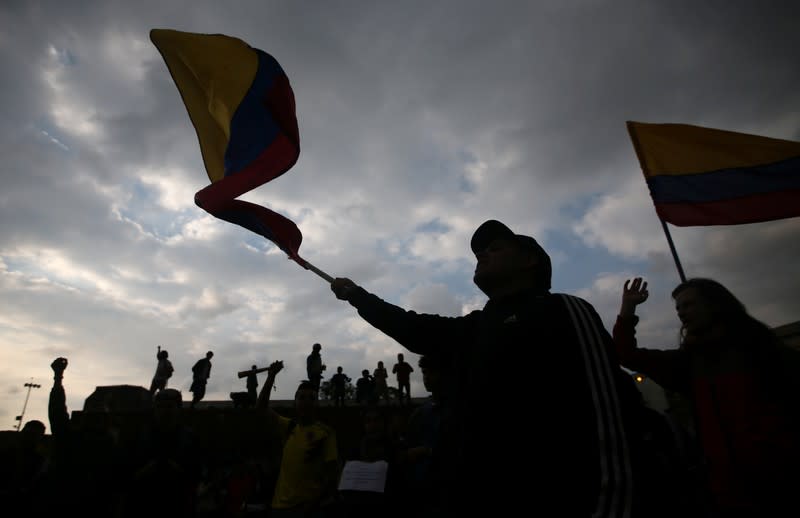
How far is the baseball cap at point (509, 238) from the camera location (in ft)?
7.42

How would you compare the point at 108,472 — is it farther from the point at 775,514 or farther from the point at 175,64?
the point at 775,514

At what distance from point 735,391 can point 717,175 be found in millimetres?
3239

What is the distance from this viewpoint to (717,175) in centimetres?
473

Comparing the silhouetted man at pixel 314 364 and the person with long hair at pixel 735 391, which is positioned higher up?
the silhouetted man at pixel 314 364

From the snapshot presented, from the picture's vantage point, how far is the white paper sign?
4008mm

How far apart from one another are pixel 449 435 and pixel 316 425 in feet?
12.1

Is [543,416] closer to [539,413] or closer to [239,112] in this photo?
[539,413]

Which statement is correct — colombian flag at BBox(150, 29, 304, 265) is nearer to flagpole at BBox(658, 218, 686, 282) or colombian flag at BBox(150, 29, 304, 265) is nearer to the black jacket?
the black jacket

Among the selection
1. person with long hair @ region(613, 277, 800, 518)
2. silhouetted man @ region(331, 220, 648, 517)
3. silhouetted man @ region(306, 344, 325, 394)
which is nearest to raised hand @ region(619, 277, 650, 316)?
person with long hair @ region(613, 277, 800, 518)

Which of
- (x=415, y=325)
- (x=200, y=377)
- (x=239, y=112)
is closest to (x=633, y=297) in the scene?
(x=415, y=325)

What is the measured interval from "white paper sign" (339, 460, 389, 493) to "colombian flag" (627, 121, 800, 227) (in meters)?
3.73

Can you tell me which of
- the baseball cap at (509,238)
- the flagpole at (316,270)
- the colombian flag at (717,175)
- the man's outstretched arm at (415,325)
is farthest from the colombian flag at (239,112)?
the colombian flag at (717,175)

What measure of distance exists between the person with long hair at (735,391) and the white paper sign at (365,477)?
7.67 feet

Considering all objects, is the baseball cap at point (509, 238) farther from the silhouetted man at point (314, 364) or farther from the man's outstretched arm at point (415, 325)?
the silhouetted man at point (314, 364)
